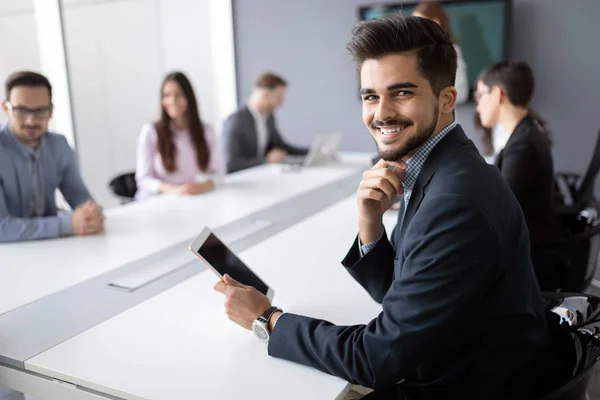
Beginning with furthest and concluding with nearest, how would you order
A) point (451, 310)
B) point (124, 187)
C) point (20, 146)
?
point (124, 187) → point (20, 146) → point (451, 310)

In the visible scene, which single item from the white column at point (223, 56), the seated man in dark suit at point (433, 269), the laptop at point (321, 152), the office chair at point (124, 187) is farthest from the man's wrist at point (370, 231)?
the white column at point (223, 56)

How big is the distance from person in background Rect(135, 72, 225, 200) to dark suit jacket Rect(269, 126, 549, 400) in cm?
230

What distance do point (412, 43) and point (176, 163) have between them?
254cm

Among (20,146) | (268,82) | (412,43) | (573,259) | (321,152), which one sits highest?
(412,43)

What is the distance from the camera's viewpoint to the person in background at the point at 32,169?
7.84 feet

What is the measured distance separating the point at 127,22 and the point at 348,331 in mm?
5419

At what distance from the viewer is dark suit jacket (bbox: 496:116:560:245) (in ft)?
7.78

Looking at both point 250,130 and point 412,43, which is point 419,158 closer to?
point 412,43

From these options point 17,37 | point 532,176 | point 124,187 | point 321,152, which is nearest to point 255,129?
point 321,152

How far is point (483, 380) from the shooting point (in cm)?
126

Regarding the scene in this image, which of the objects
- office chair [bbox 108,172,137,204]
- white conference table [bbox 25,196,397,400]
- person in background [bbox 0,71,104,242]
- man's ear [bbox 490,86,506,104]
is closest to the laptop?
office chair [bbox 108,172,137,204]

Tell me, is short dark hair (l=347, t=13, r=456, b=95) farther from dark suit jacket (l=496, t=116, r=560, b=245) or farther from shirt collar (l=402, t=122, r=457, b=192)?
dark suit jacket (l=496, t=116, r=560, b=245)

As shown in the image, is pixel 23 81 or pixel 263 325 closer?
pixel 263 325

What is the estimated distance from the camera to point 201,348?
1442mm
